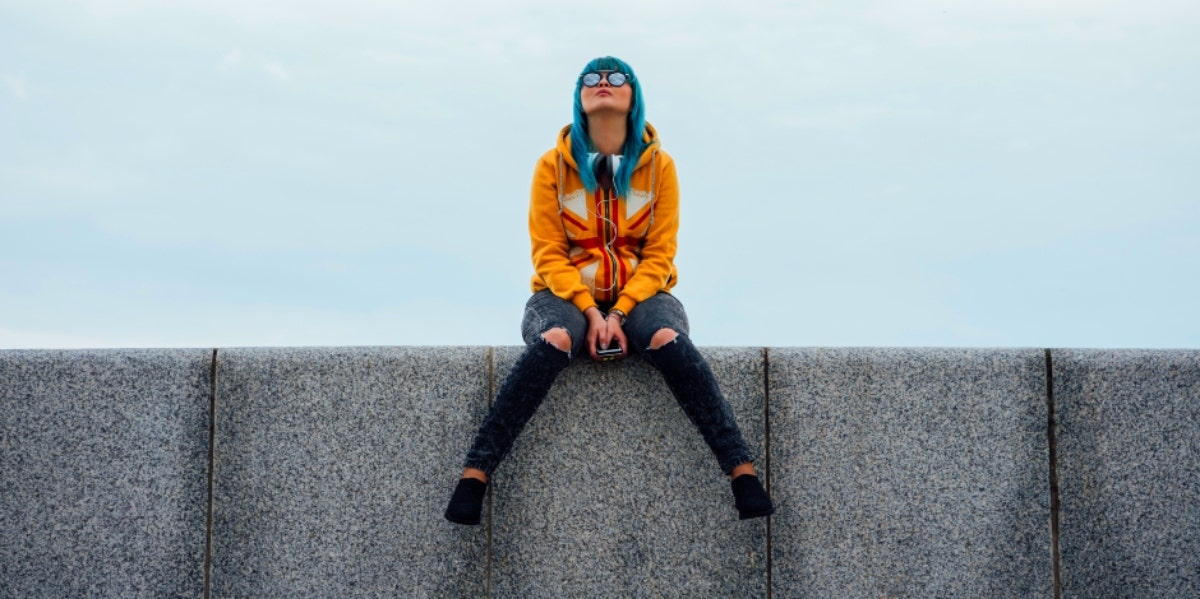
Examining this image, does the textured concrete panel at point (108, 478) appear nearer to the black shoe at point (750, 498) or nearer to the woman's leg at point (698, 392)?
the woman's leg at point (698, 392)

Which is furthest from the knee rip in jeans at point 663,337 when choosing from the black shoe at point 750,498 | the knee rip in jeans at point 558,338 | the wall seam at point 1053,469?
the wall seam at point 1053,469

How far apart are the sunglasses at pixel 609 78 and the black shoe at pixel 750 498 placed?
195 cm

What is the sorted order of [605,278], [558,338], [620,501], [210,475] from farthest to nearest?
[210,475] < [620,501] < [605,278] < [558,338]

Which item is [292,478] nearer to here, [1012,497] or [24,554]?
[24,554]

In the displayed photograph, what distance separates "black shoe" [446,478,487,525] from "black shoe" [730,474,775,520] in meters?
1.14

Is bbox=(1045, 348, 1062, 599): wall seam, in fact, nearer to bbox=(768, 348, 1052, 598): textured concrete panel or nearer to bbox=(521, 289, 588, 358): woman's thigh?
bbox=(768, 348, 1052, 598): textured concrete panel

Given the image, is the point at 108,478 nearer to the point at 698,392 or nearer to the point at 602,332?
the point at 602,332

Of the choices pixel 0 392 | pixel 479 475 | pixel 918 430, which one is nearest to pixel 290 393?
pixel 479 475

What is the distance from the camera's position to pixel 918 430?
→ 495 cm

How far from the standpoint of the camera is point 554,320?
178 inches

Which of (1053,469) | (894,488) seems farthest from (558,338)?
(1053,469)

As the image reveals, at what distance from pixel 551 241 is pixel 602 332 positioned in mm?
533

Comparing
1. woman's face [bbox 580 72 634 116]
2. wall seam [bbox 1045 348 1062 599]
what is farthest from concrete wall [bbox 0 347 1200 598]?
woman's face [bbox 580 72 634 116]

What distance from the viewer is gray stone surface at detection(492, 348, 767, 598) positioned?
16.0 ft
